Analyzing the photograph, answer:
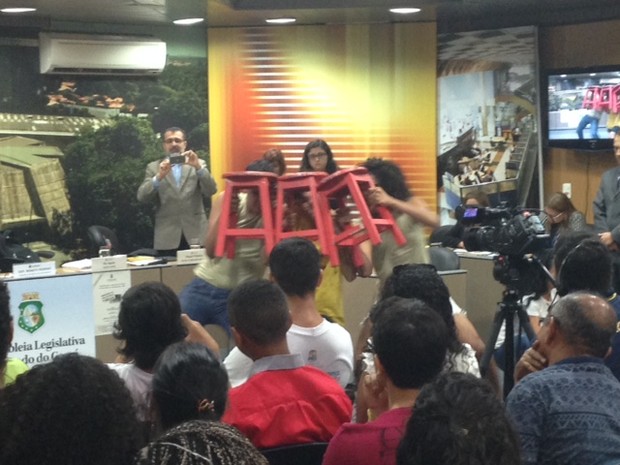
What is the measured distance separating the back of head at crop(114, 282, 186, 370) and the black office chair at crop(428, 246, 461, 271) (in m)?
3.52

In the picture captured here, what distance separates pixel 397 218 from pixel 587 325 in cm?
183

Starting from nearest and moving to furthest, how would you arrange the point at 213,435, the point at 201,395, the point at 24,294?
the point at 213,435, the point at 201,395, the point at 24,294

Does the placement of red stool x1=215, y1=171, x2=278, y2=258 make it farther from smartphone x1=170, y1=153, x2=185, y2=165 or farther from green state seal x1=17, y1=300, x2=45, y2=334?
smartphone x1=170, y1=153, x2=185, y2=165

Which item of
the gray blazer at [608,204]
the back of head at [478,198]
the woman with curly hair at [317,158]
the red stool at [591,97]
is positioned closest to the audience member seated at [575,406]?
the gray blazer at [608,204]

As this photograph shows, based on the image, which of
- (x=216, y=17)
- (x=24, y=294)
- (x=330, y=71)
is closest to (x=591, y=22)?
(x=330, y=71)

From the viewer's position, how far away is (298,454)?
256 cm

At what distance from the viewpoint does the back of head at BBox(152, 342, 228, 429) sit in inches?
77.9

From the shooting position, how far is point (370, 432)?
210cm

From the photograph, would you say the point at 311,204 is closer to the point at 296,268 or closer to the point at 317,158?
the point at 296,268

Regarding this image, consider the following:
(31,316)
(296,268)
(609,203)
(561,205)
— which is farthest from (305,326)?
(561,205)

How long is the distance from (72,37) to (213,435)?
22.6 feet

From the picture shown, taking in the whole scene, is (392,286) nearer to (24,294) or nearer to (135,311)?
(135,311)

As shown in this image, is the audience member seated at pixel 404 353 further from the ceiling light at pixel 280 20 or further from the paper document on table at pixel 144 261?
the ceiling light at pixel 280 20

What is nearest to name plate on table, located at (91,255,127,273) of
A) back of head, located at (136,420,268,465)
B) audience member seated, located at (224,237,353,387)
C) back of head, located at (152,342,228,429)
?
audience member seated, located at (224,237,353,387)
